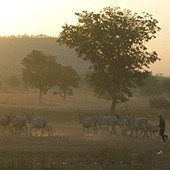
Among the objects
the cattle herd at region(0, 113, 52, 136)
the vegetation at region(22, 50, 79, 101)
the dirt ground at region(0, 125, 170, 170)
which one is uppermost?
the vegetation at region(22, 50, 79, 101)

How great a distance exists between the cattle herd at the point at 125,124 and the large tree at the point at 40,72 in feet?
139

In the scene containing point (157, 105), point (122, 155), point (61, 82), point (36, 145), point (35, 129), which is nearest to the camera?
point (122, 155)

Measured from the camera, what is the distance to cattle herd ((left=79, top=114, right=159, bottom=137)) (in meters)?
36.7

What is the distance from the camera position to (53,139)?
31609 mm

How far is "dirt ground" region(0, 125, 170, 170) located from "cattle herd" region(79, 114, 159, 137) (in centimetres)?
272

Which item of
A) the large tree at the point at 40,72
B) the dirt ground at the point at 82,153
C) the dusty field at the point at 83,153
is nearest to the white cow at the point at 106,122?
the dusty field at the point at 83,153

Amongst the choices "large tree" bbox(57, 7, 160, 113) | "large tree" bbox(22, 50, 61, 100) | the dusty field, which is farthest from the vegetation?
the dusty field

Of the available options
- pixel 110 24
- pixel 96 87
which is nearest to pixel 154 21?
pixel 110 24

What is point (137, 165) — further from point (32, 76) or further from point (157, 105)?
point (32, 76)

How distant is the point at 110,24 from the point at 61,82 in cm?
3627

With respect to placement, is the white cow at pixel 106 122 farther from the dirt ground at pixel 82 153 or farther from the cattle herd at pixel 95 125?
the dirt ground at pixel 82 153

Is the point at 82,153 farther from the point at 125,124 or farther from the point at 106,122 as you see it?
the point at 106,122

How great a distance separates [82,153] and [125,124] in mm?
12427

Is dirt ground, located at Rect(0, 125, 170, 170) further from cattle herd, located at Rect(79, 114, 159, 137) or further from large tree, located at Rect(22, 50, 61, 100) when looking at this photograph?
large tree, located at Rect(22, 50, 61, 100)
